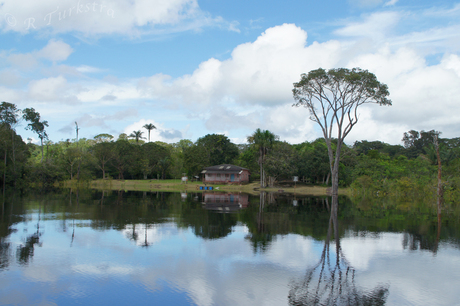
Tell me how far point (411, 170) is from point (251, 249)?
4093cm

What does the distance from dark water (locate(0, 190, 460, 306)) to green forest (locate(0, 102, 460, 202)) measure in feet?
88.1

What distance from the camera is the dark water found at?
7.32 meters

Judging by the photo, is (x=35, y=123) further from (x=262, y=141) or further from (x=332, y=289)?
(x=332, y=289)

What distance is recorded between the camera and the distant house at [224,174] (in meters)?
61.7

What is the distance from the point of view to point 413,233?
1523cm

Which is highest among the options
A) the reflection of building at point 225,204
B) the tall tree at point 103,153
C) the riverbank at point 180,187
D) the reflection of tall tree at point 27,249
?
the tall tree at point 103,153

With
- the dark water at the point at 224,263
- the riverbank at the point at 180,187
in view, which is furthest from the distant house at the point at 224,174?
the dark water at the point at 224,263

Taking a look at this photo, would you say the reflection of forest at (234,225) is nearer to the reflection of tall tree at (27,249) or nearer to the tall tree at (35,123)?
the reflection of tall tree at (27,249)

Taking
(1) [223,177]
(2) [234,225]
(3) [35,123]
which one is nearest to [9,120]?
(3) [35,123]

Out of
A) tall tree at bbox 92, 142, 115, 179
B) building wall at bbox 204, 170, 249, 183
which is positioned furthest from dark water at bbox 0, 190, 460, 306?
tall tree at bbox 92, 142, 115, 179

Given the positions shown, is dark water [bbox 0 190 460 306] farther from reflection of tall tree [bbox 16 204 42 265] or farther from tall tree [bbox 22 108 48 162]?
tall tree [bbox 22 108 48 162]

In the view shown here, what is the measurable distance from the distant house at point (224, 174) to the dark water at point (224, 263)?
4477 centimetres

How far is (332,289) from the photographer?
7762 millimetres

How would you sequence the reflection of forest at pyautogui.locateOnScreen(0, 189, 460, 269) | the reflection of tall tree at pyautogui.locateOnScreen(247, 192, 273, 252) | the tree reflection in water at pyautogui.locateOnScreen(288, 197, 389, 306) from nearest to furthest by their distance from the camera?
1. the tree reflection in water at pyautogui.locateOnScreen(288, 197, 389, 306)
2. the reflection of tall tree at pyautogui.locateOnScreen(247, 192, 273, 252)
3. the reflection of forest at pyautogui.locateOnScreen(0, 189, 460, 269)
